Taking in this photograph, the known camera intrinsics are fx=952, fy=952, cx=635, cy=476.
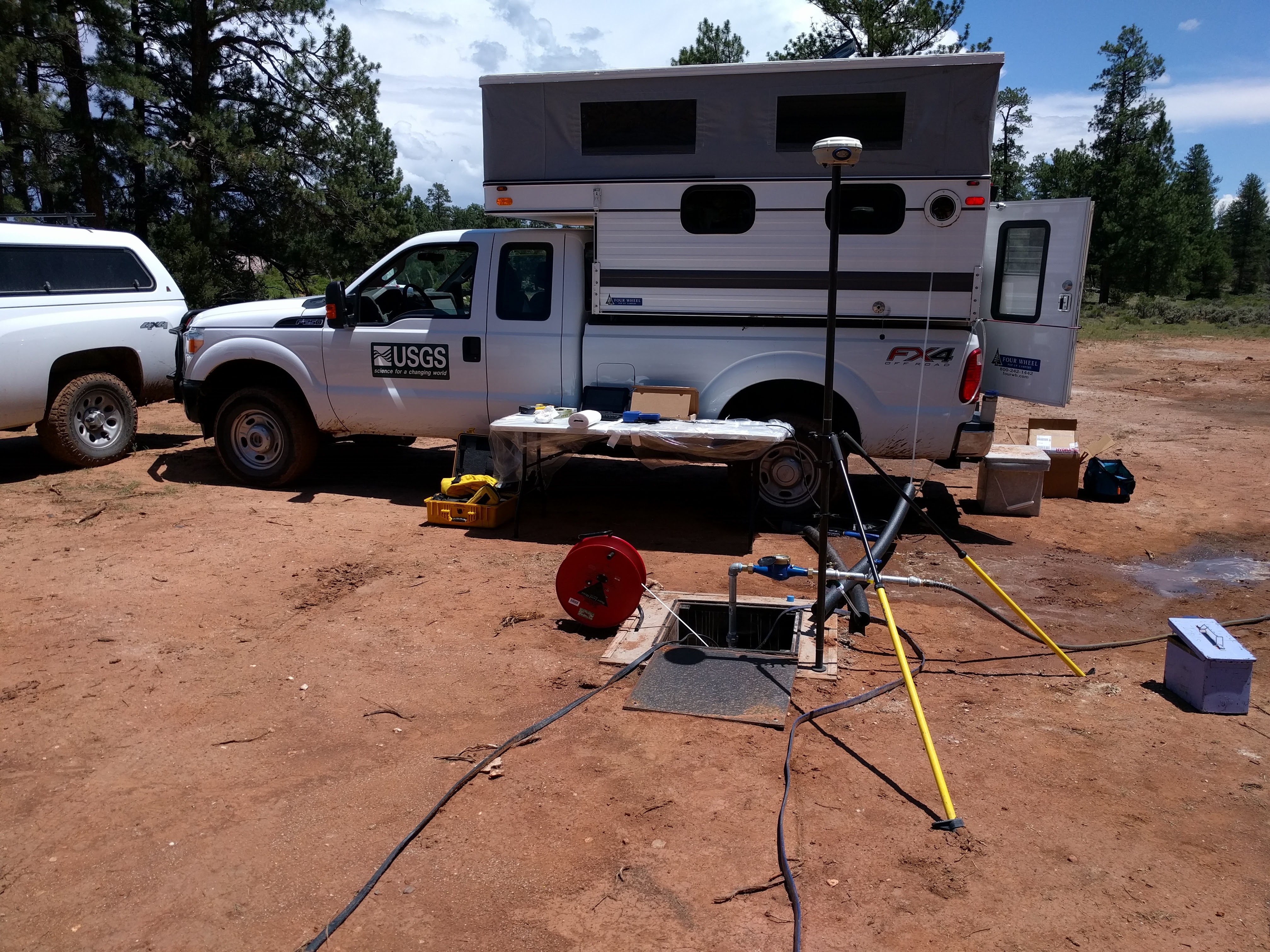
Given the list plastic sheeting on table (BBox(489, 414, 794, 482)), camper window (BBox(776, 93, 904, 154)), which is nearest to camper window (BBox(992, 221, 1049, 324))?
camper window (BBox(776, 93, 904, 154))

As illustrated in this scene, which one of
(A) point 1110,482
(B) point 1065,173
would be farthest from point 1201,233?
(A) point 1110,482

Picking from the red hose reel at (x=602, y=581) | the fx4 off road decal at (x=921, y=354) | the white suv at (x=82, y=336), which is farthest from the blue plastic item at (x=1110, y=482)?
the white suv at (x=82, y=336)

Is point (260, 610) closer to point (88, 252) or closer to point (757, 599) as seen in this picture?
point (757, 599)

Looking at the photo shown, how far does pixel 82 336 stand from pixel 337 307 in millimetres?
3046

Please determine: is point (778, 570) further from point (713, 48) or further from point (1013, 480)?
point (713, 48)

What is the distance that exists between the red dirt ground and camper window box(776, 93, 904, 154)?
3078mm

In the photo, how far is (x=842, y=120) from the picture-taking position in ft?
23.1

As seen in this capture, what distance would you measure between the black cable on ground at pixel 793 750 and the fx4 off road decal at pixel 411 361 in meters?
4.20

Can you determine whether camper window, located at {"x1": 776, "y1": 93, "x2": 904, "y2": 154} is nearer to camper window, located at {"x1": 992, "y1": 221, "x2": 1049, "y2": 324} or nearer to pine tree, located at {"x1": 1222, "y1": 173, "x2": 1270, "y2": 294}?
camper window, located at {"x1": 992, "y1": 221, "x2": 1049, "y2": 324}

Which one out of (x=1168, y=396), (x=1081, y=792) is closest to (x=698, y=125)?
(x=1081, y=792)

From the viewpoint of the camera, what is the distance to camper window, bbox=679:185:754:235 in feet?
23.9

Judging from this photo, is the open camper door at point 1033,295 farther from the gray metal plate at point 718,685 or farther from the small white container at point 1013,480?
the gray metal plate at point 718,685

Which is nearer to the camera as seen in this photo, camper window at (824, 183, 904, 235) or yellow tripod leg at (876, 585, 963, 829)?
yellow tripod leg at (876, 585, 963, 829)

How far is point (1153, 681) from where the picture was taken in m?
4.91
